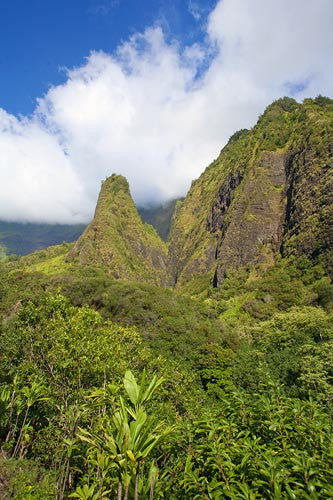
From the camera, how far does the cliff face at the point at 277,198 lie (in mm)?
98938

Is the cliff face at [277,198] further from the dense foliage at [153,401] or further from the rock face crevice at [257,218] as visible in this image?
the dense foliage at [153,401]

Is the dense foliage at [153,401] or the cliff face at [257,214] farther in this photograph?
the cliff face at [257,214]

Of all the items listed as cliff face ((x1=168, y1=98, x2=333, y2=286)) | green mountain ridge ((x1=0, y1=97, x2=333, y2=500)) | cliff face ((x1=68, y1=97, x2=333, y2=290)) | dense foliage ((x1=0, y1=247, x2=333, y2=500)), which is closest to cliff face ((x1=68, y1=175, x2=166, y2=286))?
cliff face ((x1=68, y1=97, x2=333, y2=290))

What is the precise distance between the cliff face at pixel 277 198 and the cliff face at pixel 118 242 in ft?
85.7

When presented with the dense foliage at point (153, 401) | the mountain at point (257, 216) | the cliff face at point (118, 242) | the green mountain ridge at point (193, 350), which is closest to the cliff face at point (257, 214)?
the mountain at point (257, 216)

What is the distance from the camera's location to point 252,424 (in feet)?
32.5

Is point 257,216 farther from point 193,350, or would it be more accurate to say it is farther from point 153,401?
point 153,401

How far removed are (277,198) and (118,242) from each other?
3008 inches

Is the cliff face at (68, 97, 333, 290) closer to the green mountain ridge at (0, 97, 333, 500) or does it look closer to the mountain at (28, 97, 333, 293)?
the mountain at (28, 97, 333, 293)

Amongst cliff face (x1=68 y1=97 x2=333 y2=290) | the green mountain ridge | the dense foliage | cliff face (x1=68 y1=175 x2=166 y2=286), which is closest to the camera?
the dense foliage

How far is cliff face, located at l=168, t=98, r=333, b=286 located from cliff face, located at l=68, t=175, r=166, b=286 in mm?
26109

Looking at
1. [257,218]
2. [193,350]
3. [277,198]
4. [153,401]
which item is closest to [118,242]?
[257,218]

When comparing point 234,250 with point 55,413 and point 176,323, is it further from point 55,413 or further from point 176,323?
point 55,413

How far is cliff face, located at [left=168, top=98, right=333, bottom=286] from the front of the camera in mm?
98938
